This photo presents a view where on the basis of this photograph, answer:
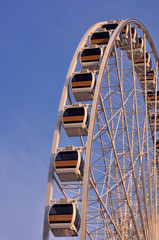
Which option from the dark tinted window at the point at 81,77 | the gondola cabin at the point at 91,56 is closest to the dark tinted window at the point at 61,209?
the dark tinted window at the point at 81,77

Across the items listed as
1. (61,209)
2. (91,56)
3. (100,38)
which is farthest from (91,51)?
(61,209)

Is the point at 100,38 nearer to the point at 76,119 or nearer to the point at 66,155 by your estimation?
the point at 76,119

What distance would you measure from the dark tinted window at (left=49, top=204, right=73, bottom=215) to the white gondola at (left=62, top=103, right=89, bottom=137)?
4.28m

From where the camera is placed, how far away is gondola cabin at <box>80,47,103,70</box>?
3117 cm

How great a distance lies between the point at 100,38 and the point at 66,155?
8.54 m

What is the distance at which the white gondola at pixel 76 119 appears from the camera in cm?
2859

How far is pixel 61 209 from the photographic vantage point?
25812 mm

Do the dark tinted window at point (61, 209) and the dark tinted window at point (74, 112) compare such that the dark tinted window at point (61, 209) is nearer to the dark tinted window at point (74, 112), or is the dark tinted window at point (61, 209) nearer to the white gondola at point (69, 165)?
the white gondola at point (69, 165)

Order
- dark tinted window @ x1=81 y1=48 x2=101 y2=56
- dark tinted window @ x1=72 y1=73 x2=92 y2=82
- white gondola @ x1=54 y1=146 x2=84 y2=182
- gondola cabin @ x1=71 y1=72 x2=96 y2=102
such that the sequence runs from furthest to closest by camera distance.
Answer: dark tinted window @ x1=81 y1=48 x2=101 y2=56 → dark tinted window @ x1=72 y1=73 x2=92 y2=82 → gondola cabin @ x1=71 y1=72 x2=96 y2=102 → white gondola @ x1=54 y1=146 x2=84 y2=182

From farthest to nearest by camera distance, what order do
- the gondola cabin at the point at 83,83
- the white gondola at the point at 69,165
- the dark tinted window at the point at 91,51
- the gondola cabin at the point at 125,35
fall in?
1. the gondola cabin at the point at 125,35
2. the dark tinted window at the point at 91,51
3. the gondola cabin at the point at 83,83
4. the white gondola at the point at 69,165

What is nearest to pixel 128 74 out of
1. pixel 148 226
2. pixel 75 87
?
pixel 75 87

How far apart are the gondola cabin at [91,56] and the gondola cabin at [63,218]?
8.60 meters

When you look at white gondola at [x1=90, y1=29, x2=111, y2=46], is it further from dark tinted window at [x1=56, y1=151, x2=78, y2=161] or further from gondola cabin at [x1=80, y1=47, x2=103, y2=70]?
dark tinted window at [x1=56, y1=151, x2=78, y2=161]

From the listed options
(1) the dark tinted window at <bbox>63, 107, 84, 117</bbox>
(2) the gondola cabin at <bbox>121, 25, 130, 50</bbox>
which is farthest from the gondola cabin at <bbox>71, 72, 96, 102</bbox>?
(2) the gondola cabin at <bbox>121, 25, 130, 50</bbox>
